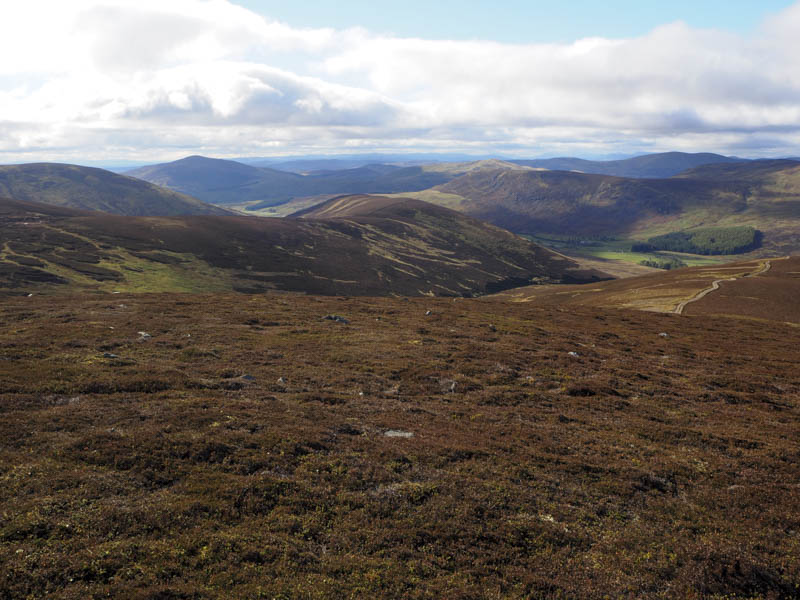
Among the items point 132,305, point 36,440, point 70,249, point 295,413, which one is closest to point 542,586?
point 295,413

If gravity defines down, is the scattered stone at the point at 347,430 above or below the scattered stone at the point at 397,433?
above

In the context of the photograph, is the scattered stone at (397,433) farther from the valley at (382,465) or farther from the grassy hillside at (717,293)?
the grassy hillside at (717,293)

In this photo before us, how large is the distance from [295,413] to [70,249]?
174 metres

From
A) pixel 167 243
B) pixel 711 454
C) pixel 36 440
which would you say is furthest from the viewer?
pixel 167 243

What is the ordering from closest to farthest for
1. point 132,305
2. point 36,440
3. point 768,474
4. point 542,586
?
point 542,586, point 36,440, point 768,474, point 132,305

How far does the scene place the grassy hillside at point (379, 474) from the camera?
13188mm

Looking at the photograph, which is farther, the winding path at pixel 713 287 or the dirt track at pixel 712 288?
the winding path at pixel 713 287

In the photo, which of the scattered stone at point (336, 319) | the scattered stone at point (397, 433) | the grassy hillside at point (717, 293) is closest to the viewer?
the scattered stone at point (397, 433)

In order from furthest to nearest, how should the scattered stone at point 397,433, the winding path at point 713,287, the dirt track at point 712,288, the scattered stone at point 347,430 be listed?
1. the winding path at point 713,287
2. the dirt track at point 712,288
3. the scattered stone at point 397,433
4. the scattered stone at point 347,430

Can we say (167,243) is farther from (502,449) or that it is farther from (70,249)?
(502,449)

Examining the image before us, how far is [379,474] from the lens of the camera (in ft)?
62.0

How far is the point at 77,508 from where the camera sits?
Result: 1477 cm

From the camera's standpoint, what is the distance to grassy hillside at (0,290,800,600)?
43.3 ft

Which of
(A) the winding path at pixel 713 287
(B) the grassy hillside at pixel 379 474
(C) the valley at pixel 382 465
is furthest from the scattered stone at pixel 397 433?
(A) the winding path at pixel 713 287
